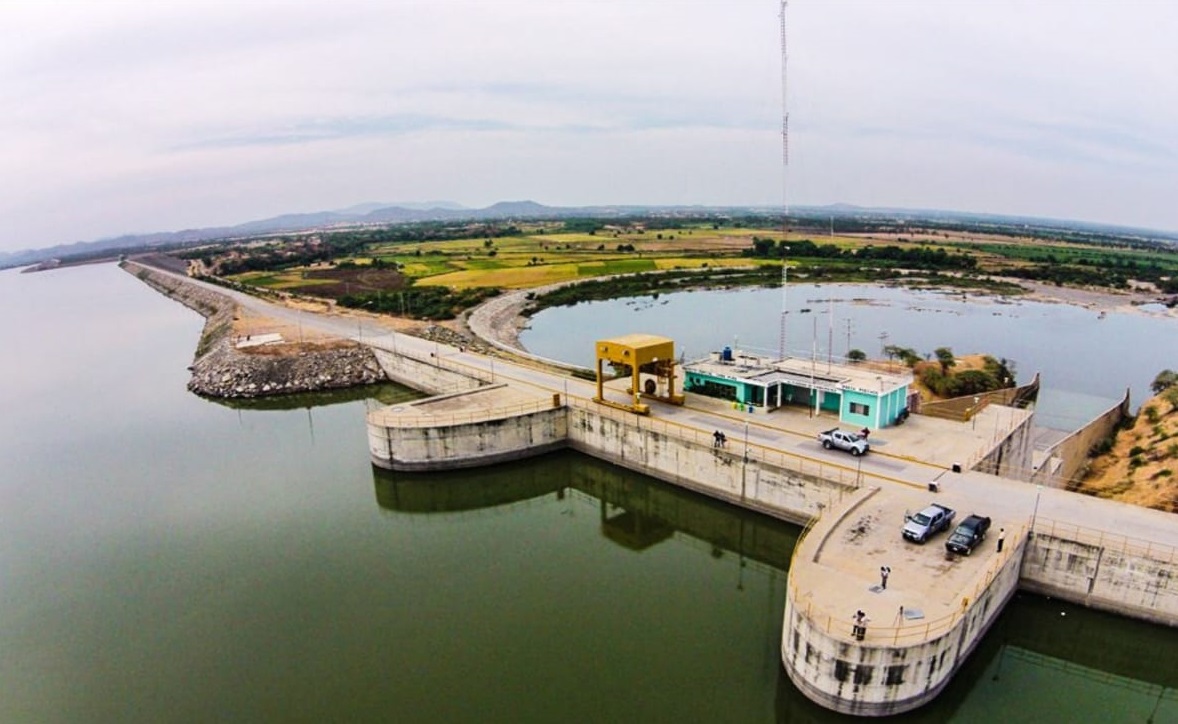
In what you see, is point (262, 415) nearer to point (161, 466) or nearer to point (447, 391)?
point (161, 466)

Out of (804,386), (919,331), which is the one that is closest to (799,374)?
(804,386)

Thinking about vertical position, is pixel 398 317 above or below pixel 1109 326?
above

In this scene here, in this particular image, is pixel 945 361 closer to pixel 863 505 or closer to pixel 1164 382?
pixel 1164 382

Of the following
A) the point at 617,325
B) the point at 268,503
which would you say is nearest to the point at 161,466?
the point at 268,503

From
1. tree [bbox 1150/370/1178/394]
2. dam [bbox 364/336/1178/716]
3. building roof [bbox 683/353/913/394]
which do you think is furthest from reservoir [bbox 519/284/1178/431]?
dam [bbox 364/336/1178/716]

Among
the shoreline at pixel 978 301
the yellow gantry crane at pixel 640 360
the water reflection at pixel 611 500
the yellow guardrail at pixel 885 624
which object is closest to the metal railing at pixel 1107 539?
the yellow guardrail at pixel 885 624

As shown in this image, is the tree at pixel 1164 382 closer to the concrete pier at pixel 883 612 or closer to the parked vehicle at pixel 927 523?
the concrete pier at pixel 883 612

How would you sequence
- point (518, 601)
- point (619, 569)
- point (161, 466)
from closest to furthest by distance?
1. point (518, 601)
2. point (619, 569)
3. point (161, 466)
